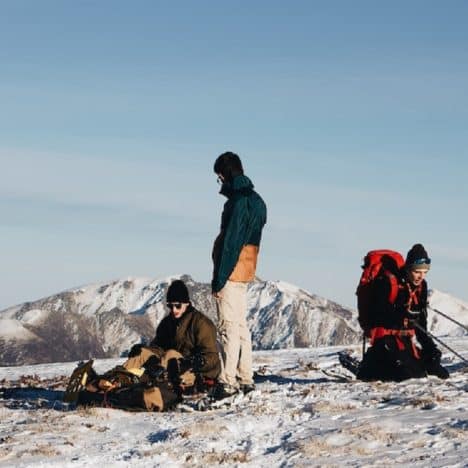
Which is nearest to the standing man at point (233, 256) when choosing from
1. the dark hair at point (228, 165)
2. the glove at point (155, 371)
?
the dark hair at point (228, 165)

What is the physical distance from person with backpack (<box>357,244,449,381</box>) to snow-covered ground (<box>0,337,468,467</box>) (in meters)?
0.50

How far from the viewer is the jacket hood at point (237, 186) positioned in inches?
485

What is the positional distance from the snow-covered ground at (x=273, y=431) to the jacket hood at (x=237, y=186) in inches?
106

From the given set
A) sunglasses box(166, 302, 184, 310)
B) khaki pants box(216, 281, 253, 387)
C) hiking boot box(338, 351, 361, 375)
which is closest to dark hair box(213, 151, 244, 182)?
khaki pants box(216, 281, 253, 387)

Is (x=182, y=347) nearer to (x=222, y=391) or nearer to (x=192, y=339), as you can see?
(x=192, y=339)

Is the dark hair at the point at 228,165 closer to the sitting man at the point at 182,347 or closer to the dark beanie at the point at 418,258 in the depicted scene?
the sitting man at the point at 182,347

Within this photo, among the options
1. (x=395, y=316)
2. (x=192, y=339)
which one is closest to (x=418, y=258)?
(x=395, y=316)

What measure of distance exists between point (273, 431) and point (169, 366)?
3134mm

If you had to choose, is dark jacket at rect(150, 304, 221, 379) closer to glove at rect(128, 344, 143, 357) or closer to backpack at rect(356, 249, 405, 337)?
glove at rect(128, 344, 143, 357)

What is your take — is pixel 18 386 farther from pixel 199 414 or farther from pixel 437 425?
pixel 437 425

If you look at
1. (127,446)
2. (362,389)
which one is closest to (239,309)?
(362,389)

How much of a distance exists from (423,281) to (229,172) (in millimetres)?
3755

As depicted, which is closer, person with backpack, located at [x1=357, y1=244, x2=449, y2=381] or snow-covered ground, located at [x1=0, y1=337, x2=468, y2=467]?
snow-covered ground, located at [x1=0, y1=337, x2=468, y2=467]

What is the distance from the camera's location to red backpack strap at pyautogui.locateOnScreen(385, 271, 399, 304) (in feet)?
45.4
